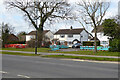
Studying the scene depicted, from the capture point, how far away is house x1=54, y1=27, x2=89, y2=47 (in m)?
64.5

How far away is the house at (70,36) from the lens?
211ft

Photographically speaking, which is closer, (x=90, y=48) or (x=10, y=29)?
(x=90, y=48)

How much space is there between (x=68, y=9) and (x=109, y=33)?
16.3 meters

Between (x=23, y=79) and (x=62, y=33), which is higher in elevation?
(x=62, y=33)

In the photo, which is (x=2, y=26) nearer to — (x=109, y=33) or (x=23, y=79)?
(x=109, y=33)

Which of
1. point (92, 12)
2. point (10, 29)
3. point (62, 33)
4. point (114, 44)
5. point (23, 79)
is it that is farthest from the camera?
point (62, 33)

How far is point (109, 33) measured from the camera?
32.5m

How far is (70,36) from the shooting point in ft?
217

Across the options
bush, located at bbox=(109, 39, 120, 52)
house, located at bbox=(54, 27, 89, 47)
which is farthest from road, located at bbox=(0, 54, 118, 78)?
house, located at bbox=(54, 27, 89, 47)

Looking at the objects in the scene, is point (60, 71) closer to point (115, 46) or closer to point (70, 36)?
point (115, 46)

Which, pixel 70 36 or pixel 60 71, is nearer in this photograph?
pixel 60 71

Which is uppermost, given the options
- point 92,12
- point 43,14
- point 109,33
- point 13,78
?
point 43,14

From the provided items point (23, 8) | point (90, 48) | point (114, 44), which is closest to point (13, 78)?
point (114, 44)

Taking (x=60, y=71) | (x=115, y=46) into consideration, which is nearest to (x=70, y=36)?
(x=115, y=46)
